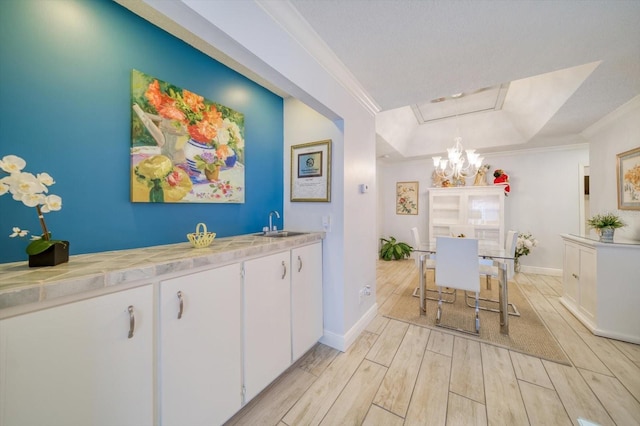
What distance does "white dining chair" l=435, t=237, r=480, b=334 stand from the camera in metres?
2.39

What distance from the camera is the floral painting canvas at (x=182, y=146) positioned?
1434 millimetres

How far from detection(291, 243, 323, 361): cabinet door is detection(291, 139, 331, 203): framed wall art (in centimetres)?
52

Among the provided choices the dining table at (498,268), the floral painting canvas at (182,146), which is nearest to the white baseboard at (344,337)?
the dining table at (498,268)

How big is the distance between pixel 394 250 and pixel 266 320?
175 inches

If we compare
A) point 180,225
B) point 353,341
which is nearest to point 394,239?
point 353,341

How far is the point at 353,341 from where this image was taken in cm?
225

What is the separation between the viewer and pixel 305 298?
77.1 inches

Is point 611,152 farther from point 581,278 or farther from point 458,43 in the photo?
point 458,43

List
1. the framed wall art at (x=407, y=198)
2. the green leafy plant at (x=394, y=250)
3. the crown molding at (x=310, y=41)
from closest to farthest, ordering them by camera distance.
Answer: the crown molding at (x=310, y=41)
the green leafy plant at (x=394, y=250)
the framed wall art at (x=407, y=198)

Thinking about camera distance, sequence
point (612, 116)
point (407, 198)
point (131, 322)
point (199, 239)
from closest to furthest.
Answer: point (131, 322) → point (199, 239) → point (612, 116) → point (407, 198)

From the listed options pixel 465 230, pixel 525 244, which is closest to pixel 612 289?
pixel 525 244

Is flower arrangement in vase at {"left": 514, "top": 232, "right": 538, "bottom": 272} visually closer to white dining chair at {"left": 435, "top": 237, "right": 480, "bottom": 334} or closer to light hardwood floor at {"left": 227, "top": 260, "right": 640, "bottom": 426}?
light hardwood floor at {"left": 227, "top": 260, "right": 640, "bottom": 426}

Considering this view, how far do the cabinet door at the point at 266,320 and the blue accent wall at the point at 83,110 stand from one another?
68cm

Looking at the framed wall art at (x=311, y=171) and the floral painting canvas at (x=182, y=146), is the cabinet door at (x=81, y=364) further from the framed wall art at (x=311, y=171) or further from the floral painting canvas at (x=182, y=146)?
the framed wall art at (x=311, y=171)
